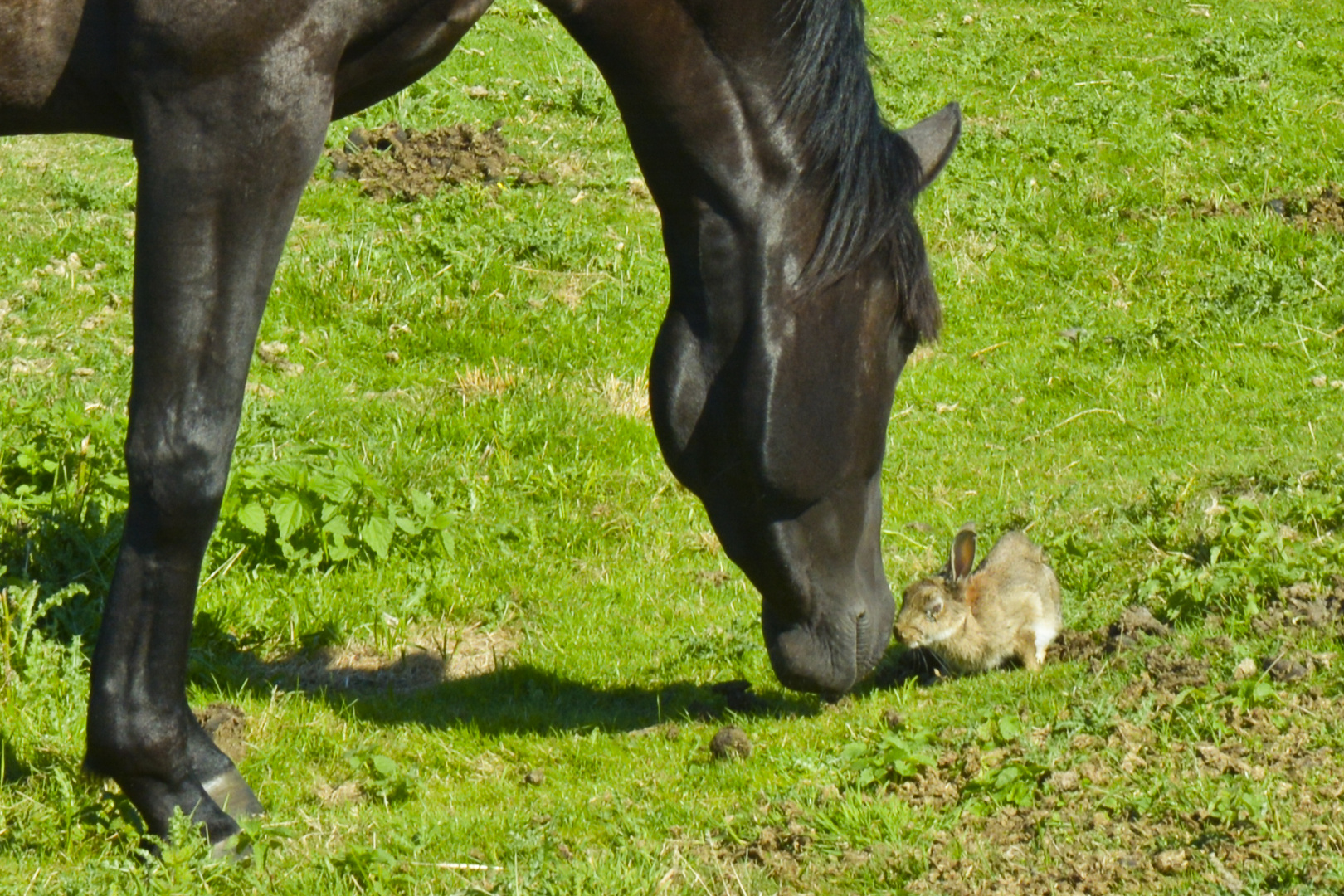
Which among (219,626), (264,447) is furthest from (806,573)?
(264,447)

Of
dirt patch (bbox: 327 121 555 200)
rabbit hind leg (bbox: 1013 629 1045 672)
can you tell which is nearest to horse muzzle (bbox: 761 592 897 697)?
rabbit hind leg (bbox: 1013 629 1045 672)

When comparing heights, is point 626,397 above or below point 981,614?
above

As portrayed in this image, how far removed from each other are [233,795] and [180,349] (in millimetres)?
1174

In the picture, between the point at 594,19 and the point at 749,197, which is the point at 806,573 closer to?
the point at 749,197

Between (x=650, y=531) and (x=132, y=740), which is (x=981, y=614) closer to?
(x=650, y=531)

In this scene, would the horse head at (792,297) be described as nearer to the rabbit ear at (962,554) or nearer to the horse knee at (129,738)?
the rabbit ear at (962,554)

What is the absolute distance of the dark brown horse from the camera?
3.15 meters

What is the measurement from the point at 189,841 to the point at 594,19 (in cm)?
210

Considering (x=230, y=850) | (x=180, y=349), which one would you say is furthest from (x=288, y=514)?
(x=180, y=349)

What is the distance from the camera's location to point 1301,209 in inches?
390

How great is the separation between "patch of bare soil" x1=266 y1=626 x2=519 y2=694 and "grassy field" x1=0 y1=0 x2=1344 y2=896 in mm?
19

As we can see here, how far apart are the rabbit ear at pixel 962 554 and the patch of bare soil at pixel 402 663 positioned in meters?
1.59

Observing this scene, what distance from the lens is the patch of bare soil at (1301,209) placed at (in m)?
9.68

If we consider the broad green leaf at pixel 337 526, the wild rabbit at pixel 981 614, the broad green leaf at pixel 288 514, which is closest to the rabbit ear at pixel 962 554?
the wild rabbit at pixel 981 614
